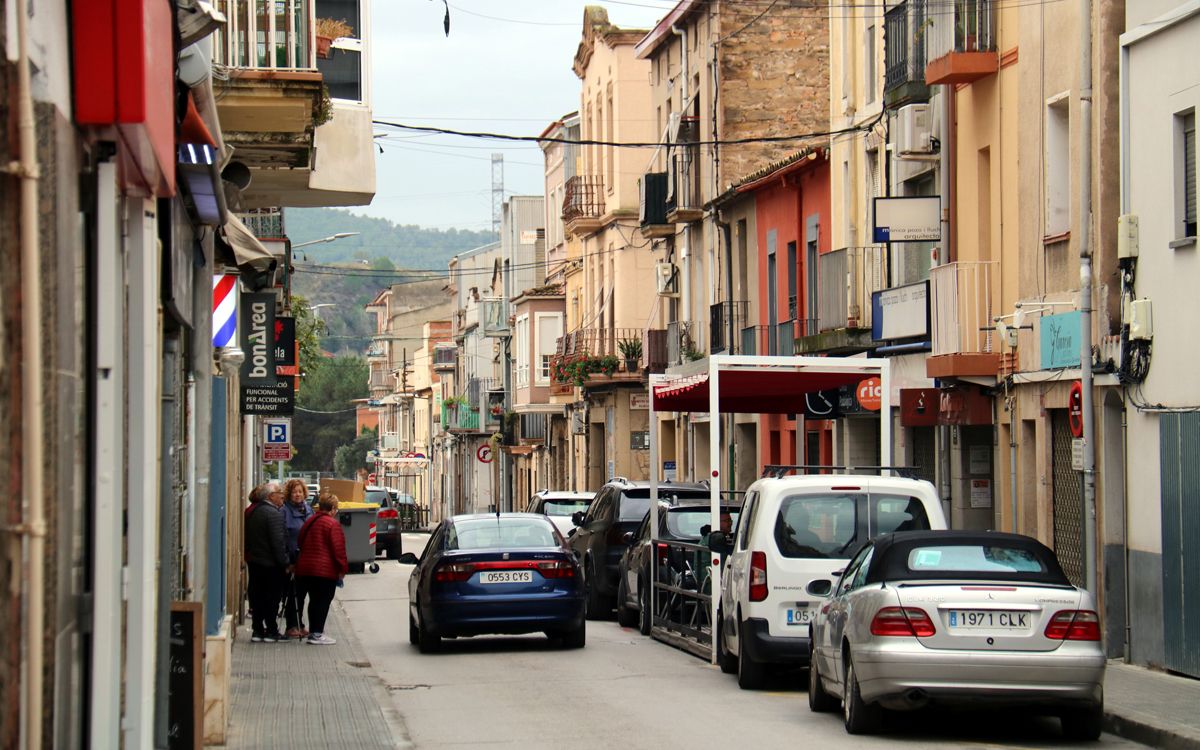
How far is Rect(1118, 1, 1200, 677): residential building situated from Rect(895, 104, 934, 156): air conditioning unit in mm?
6943

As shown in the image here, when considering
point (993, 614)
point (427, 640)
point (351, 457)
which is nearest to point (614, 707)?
point (993, 614)

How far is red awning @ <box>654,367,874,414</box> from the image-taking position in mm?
20016

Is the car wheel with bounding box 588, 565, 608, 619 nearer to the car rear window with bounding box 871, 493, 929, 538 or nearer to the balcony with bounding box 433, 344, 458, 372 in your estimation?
the car rear window with bounding box 871, 493, 929, 538

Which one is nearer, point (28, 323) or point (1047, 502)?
point (28, 323)

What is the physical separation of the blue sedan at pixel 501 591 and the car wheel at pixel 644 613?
1975 millimetres

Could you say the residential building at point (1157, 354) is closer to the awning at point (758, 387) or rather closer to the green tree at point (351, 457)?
the awning at point (758, 387)

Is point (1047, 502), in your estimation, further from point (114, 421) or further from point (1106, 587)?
point (114, 421)

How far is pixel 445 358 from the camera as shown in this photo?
96.4 metres

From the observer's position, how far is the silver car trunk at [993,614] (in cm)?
1178

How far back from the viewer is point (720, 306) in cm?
3803

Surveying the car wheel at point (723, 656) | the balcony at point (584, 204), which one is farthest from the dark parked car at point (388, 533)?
the car wheel at point (723, 656)

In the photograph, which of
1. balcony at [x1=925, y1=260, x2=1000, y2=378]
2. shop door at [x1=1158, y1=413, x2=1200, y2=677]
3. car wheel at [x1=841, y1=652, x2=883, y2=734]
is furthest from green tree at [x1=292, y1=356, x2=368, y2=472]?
car wheel at [x1=841, y1=652, x2=883, y2=734]

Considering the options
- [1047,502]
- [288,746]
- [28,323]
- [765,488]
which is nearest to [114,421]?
[28,323]

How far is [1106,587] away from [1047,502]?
2723 mm
